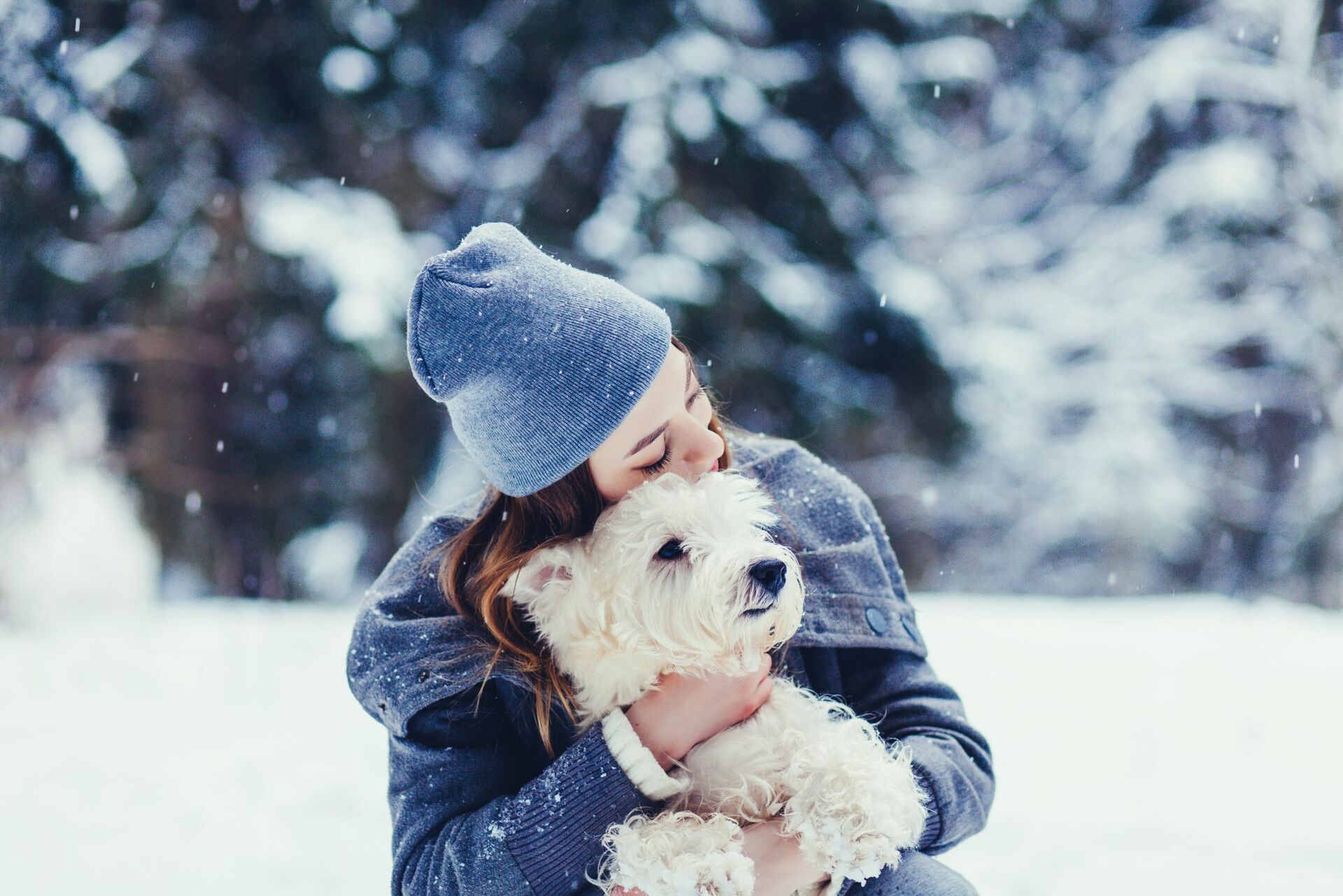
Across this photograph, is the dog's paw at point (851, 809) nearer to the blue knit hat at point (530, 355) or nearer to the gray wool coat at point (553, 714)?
the gray wool coat at point (553, 714)

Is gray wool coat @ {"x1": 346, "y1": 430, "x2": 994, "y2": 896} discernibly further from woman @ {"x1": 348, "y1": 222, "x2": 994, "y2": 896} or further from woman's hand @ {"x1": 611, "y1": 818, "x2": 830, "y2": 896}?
woman's hand @ {"x1": 611, "y1": 818, "x2": 830, "y2": 896}

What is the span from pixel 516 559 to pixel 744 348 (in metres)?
7.00

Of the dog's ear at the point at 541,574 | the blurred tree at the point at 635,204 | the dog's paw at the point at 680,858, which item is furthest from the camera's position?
the blurred tree at the point at 635,204

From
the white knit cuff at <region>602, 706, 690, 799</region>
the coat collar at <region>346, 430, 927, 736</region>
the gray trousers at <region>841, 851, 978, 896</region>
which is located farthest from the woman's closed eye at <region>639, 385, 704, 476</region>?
the gray trousers at <region>841, 851, 978, 896</region>

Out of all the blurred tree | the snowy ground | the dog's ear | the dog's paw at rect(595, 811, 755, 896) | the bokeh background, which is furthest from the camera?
the blurred tree

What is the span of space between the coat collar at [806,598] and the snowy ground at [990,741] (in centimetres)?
171

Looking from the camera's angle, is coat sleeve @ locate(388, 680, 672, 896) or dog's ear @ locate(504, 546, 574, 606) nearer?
coat sleeve @ locate(388, 680, 672, 896)

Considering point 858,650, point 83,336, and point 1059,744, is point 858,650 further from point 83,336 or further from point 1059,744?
point 83,336

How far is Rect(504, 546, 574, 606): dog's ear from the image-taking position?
68.2 inches

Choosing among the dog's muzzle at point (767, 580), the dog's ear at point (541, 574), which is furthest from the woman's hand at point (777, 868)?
the dog's ear at point (541, 574)

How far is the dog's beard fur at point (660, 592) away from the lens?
1.56 metres

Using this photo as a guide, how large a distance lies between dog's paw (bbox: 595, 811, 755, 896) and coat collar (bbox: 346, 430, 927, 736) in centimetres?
37

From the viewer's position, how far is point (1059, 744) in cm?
449

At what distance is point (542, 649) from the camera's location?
1810mm
